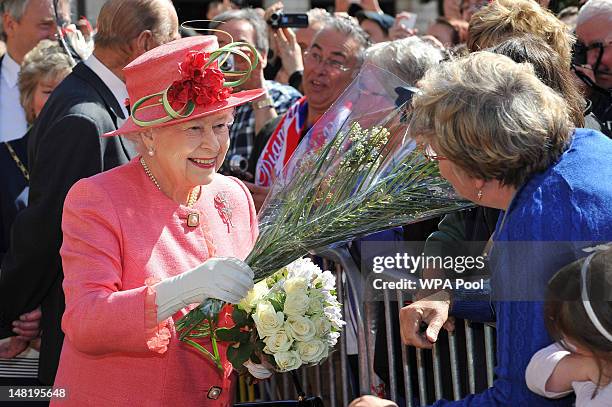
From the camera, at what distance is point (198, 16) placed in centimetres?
2203

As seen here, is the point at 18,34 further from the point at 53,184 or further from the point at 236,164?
the point at 53,184

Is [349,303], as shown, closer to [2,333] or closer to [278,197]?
[278,197]

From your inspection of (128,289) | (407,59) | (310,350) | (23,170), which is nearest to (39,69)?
(23,170)

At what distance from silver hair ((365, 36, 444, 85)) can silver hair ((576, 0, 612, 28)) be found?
0.85 metres

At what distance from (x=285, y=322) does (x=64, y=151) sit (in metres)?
1.44

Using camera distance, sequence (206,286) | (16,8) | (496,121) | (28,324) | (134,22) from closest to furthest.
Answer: (496,121)
(206,286)
(134,22)
(28,324)
(16,8)

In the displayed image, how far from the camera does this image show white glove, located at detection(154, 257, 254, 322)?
8.55 ft

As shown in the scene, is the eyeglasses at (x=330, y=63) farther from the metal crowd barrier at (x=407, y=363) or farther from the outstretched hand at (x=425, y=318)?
the outstretched hand at (x=425, y=318)

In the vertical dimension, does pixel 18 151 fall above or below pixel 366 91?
below

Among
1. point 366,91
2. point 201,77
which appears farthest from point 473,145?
point 201,77

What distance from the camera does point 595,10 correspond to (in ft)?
15.0

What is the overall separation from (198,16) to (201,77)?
19662 millimetres

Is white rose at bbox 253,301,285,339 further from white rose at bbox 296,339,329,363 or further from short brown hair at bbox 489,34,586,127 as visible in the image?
short brown hair at bbox 489,34,586,127

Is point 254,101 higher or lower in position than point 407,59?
lower
